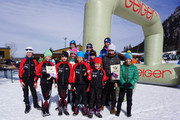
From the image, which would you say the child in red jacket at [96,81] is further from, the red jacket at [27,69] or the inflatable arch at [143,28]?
the red jacket at [27,69]

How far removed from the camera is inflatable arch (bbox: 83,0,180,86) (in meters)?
4.11

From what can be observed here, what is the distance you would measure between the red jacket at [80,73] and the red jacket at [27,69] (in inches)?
39.0

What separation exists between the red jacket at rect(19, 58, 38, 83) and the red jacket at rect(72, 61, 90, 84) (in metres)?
0.99

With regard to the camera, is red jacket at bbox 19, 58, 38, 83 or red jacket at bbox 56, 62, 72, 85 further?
red jacket at bbox 19, 58, 38, 83

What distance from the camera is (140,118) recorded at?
2.82 m

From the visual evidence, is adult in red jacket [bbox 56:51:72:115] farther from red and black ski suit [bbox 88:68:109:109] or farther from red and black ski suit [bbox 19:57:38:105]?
red and black ski suit [bbox 19:57:38:105]

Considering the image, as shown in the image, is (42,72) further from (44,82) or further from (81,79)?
(81,79)

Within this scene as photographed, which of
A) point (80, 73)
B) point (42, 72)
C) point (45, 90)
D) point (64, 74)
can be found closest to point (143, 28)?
point (80, 73)

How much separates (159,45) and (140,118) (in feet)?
17.5

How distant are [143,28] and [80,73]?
5641mm

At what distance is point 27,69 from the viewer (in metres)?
3.09

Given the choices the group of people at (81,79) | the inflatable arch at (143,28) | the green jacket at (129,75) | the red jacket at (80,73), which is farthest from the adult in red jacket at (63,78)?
the inflatable arch at (143,28)

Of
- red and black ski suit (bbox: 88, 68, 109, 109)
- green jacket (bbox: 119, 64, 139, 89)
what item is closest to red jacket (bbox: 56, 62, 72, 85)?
red and black ski suit (bbox: 88, 68, 109, 109)

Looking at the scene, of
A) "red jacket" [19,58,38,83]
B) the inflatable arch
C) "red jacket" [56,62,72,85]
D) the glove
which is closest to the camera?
the glove
